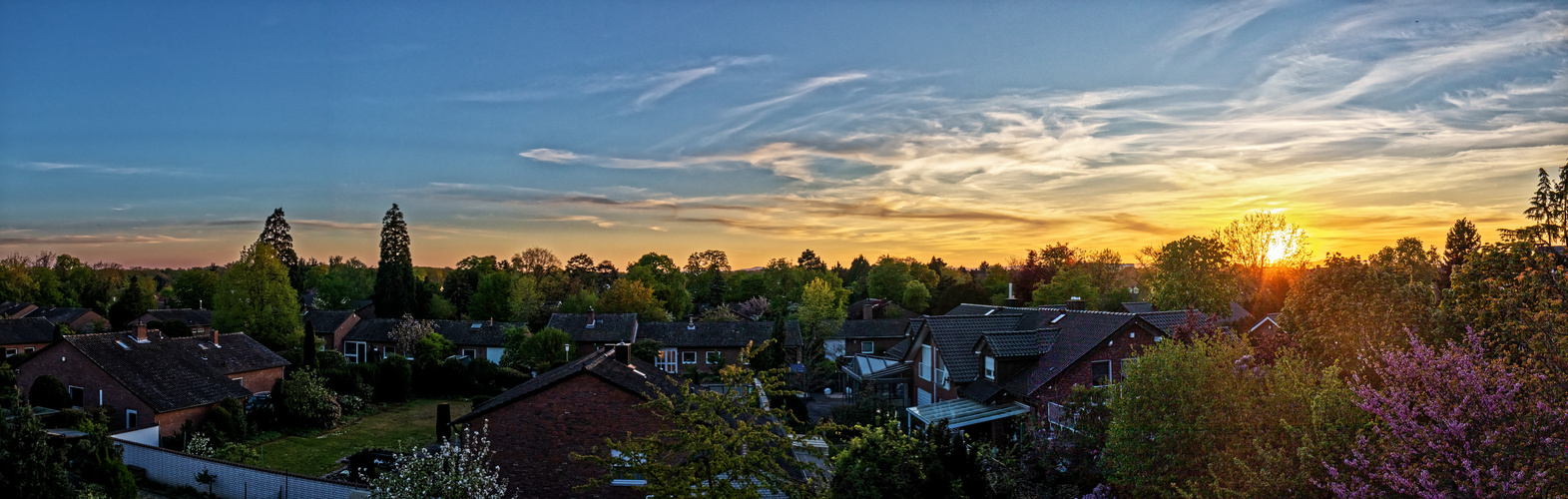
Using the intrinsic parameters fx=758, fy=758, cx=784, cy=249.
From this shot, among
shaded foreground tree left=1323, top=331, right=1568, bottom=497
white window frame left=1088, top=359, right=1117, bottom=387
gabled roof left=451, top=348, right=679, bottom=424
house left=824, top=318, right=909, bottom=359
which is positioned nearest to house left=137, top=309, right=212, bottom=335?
house left=824, top=318, right=909, bottom=359

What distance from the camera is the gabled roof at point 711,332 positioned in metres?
57.0

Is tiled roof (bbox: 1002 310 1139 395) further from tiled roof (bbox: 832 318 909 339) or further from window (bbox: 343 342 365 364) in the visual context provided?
window (bbox: 343 342 365 364)

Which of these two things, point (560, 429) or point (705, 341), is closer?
point (560, 429)

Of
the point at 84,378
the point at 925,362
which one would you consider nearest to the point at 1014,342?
the point at 925,362

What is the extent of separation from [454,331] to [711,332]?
20489 millimetres

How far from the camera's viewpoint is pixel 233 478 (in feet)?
76.0

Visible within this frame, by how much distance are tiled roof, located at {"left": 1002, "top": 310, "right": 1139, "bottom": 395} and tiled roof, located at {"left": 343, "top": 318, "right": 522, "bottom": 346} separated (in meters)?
41.6

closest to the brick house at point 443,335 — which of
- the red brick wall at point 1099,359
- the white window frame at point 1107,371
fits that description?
the red brick wall at point 1099,359

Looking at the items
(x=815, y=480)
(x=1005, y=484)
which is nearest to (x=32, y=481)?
(x=815, y=480)

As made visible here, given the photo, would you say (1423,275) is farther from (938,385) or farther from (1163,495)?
(938,385)

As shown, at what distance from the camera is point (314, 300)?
95000 mm

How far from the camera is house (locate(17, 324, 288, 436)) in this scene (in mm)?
30594

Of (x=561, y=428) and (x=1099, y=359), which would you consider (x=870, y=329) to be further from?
(x=561, y=428)

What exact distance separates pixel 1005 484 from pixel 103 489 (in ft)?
78.5
